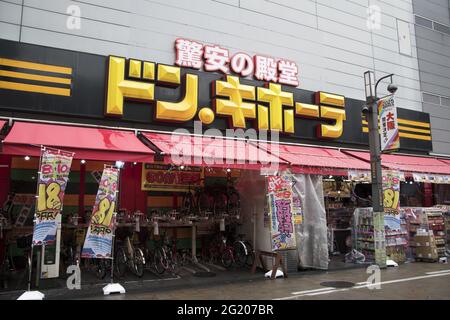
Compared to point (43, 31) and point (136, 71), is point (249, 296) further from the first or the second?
point (43, 31)

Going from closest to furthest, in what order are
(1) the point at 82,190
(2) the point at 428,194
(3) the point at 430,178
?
(1) the point at 82,190 < (3) the point at 430,178 < (2) the point at 428,194

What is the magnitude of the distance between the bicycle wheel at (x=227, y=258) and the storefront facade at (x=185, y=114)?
83 cm

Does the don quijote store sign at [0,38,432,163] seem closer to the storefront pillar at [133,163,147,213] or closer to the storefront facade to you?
the storefront facade

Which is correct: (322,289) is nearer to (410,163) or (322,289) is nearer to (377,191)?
(377,191)


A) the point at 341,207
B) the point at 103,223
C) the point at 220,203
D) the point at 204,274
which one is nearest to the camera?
the point at 103,223

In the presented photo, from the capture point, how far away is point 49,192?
736cm

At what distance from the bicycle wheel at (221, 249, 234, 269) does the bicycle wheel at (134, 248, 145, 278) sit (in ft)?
8.98

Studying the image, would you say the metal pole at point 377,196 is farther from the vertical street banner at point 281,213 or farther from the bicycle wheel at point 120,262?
the bicycle wheel at point 120,262

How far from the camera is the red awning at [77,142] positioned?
25.1 feet

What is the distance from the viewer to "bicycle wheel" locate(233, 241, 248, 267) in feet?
35.9

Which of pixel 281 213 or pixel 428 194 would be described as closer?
pixel 281 213

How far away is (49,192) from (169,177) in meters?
5.29

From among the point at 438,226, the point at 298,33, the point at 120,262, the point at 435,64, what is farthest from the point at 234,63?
the point at 435,64

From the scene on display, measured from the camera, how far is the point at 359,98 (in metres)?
15.5
